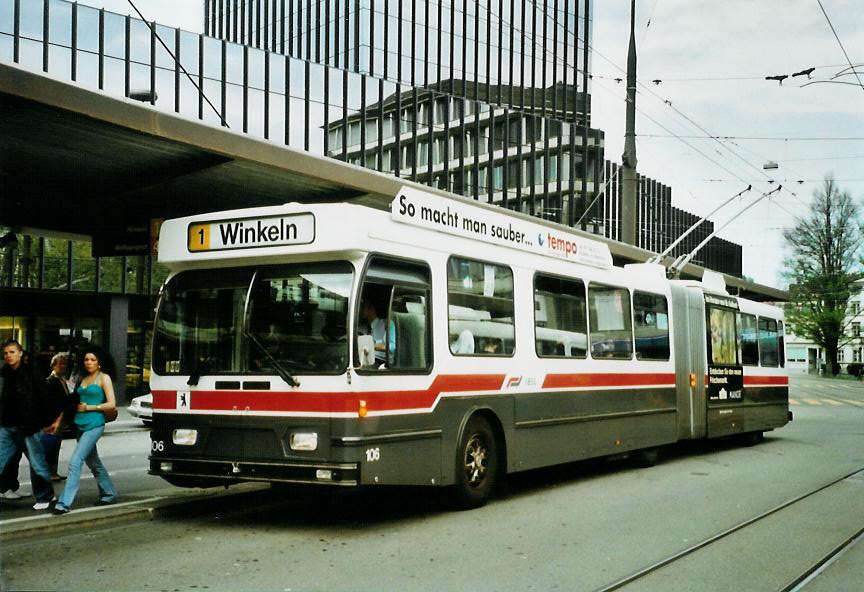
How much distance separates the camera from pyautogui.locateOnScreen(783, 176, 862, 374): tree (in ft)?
227

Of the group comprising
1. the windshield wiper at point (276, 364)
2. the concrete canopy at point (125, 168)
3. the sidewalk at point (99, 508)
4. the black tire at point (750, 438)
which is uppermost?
the concrete canopy at point (125, 168)

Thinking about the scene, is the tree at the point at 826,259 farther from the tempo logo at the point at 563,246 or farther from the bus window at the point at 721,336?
the tempo logo at the point at 563,246

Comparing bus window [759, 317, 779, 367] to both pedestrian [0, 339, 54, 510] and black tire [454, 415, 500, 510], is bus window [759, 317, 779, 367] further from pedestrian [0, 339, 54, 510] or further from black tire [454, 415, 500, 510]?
pedestrian [0, 339, 54, 510]

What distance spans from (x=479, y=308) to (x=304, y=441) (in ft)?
8.64

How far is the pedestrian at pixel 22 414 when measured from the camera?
8.98m

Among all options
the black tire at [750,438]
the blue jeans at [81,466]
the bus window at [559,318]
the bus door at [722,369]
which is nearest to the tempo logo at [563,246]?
the bus window at [559,318]

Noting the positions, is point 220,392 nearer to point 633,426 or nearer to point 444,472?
point 444,472

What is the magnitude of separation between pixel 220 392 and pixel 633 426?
6.67 m

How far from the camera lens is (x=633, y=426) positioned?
13438 millimetres

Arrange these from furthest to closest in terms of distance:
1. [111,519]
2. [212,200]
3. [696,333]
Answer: [212,200] < [696,333] < [111,519]

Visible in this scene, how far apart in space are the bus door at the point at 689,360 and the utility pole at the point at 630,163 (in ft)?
20.9

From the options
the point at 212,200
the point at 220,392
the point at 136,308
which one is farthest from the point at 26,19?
the point at 220,392

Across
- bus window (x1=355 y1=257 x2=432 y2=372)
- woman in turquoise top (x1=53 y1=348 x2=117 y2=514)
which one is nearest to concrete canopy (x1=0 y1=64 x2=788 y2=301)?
bus window (x1=355 y1=257 x2=432 y2=372)

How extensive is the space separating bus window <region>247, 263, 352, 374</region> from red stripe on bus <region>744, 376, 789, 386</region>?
11354 millimetres
